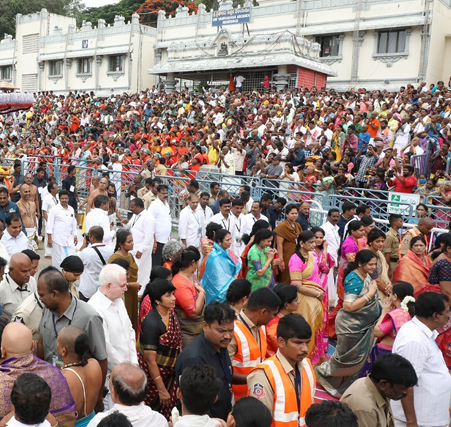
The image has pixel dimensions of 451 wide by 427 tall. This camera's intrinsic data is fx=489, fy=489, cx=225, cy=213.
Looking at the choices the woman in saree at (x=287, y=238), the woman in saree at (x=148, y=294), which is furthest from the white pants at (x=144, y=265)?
the woman in saree at (x=148, y=294)

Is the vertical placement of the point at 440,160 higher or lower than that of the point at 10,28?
lower

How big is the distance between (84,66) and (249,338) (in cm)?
3899

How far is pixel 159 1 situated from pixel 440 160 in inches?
1486

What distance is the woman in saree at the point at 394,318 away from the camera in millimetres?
4094

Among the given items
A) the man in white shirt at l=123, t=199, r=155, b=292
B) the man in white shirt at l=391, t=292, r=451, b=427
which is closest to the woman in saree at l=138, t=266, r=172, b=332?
the man in white shirt at l=391, t=292, r=451, b=427

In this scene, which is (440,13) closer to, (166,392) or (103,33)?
(103,33)

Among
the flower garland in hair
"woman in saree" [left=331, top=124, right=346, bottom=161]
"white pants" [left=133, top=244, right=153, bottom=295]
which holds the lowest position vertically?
"white pants" [left=133, top=244, right=153, bottom=295]

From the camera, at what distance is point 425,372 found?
11.2 ft

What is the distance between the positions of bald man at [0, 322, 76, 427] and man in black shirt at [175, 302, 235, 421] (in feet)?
2.32

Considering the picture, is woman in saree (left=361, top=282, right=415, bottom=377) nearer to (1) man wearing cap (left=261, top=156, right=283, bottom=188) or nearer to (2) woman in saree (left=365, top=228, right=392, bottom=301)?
(2) woman in saree (left=365, top=228, right=392, bottom=301)

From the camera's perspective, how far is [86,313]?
3.52 m

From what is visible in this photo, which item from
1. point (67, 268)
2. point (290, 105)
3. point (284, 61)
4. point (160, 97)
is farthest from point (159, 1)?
point (67, 268)

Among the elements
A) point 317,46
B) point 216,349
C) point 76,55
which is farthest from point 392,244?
point 76,55

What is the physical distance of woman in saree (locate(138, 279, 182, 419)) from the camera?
367 cm
